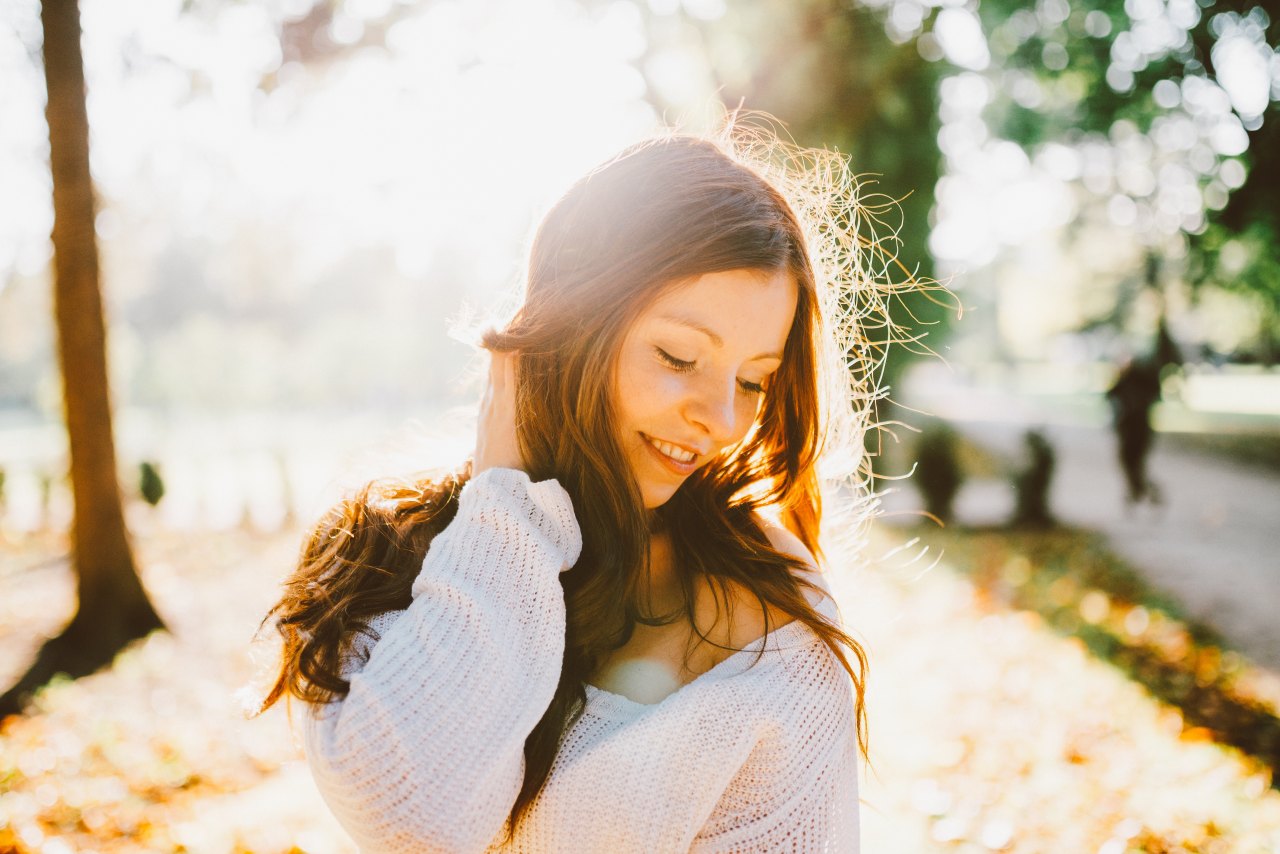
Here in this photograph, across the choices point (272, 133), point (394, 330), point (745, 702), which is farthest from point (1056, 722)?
point (394, 330)

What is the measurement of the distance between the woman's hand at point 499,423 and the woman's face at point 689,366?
0.92ft

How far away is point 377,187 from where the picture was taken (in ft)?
37.4

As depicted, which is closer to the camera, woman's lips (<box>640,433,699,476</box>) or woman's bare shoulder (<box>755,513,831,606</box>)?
woman's lips (<box>640,433,699,476</box>)

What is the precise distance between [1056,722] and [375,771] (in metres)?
5.87

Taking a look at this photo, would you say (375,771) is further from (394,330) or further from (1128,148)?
(394,330)

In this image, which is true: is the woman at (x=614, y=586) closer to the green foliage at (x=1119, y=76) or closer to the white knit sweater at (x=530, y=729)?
the white knit sweater at (x=530, y=729)

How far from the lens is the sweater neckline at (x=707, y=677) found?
199 centimetres

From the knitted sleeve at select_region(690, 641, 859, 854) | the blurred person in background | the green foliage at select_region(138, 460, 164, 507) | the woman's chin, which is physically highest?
the woman's chin

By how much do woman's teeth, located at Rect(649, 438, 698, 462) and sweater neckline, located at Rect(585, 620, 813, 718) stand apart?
0.47 meters

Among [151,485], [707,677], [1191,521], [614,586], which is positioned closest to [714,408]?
[614,586]

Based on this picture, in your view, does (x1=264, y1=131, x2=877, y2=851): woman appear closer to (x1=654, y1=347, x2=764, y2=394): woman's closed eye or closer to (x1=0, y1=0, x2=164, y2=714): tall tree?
(x1=654, y1=347, x2=764, y2=394): woman's closed eye

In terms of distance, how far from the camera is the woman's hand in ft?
7.14

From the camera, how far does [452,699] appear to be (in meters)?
1.67

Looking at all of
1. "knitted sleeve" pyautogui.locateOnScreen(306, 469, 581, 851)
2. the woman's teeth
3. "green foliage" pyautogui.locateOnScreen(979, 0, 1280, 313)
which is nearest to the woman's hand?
"knitted sleeve" pyautogui.locateOnScreen(306, 469, 581, 851)
